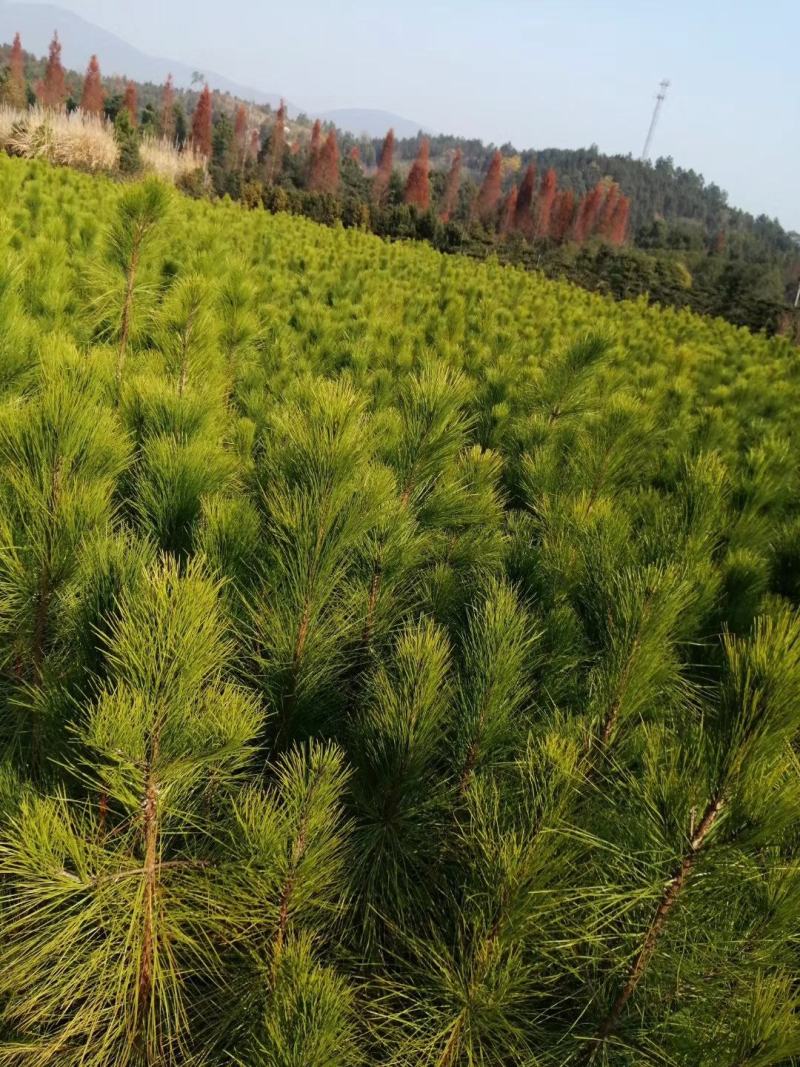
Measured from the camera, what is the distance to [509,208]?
1881 inches

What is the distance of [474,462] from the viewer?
78.6 inches

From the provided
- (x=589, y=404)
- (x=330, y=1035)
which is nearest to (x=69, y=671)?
(x=330, y=1035)

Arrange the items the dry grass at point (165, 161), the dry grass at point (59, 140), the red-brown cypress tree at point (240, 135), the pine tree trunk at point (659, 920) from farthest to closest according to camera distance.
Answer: the red-brown cypress tree at point (240, 135) < the dry grass at point (165, 161) < the dry grass at point (59, 140) < the pine tree trunk at point (659, 920)

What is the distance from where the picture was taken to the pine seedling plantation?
2.35ft

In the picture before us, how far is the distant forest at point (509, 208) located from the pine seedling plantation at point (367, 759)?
1525cm

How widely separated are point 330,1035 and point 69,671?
22.9 inches

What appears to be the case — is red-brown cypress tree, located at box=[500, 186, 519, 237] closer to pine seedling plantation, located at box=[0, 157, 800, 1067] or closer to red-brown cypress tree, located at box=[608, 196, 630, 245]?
red-brown cypress tree, located at box=[608, 196, 630, 245]

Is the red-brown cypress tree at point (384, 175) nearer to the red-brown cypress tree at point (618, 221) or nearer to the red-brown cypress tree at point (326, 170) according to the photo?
the red-brown cypress tree at point (326, 170)

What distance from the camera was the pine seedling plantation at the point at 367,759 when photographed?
2.35ft

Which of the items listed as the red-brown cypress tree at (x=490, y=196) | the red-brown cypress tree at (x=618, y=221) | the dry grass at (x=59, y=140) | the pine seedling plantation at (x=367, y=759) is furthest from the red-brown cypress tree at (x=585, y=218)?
the pine seedling plantation at (x=367, y=759)

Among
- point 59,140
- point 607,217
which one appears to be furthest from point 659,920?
point 607,217

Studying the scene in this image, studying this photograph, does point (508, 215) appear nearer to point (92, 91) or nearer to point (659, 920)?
point (92, 91)

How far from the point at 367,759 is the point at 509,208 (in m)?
53.3

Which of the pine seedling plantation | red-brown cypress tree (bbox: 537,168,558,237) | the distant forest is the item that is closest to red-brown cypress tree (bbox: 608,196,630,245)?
the distant forest
